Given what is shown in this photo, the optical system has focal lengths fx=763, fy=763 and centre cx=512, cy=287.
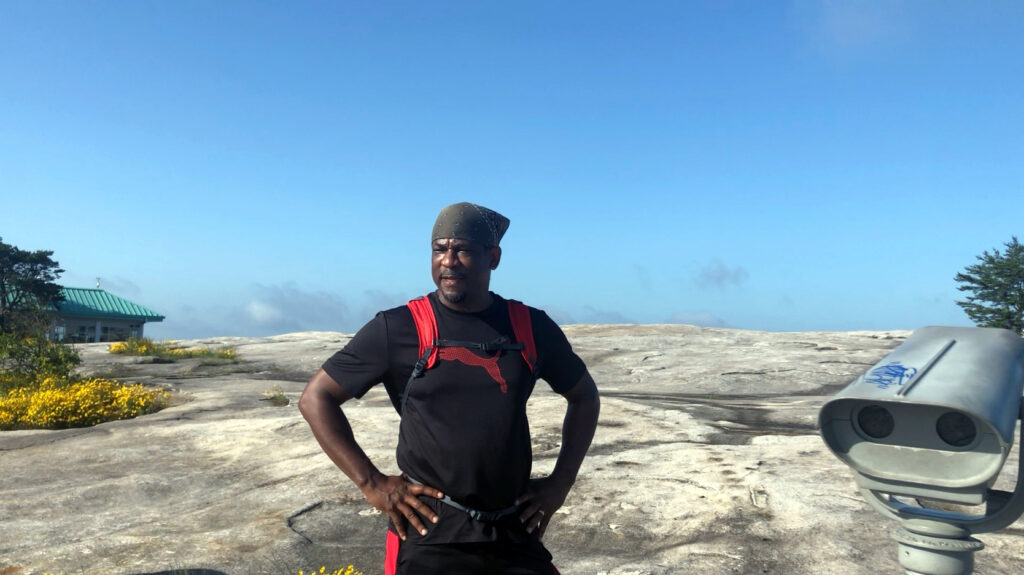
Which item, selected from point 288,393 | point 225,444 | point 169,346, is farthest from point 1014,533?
point 169,346

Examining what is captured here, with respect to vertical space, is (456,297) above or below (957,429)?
above

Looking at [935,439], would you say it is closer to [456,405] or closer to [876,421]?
[876,421]

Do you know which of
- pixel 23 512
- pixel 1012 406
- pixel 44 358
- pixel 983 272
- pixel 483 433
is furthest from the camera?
pixel 983 272

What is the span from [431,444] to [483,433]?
0.18 m

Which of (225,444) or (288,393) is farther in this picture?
(288,393)

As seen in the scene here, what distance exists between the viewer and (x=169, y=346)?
26.0 metres

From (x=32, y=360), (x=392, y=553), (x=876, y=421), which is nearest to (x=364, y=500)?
(x=392, y=553)

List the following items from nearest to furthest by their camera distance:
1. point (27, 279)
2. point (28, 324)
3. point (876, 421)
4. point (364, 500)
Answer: point (876, 421), point (364, 500), point (28, 324), point (27, 279)

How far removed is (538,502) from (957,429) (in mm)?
1344

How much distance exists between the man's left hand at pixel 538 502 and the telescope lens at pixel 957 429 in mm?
1256

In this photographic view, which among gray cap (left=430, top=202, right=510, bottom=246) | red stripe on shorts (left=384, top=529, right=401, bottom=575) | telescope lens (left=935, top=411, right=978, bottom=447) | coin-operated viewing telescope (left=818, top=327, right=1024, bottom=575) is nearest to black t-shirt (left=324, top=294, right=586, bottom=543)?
red stripe on shorts (left=384, top=529, right=401, bottom=575)

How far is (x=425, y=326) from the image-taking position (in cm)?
275

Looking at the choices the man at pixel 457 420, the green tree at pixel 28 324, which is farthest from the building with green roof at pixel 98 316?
the man at pixel 457 420

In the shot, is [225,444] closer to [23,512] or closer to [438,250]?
[23,512]
